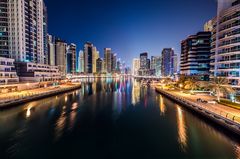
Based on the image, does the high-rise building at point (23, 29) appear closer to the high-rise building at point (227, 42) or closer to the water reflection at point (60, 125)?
the water reflection at point (60, 125)

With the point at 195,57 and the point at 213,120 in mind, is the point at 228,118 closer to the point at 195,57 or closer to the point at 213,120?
the point at 213,120

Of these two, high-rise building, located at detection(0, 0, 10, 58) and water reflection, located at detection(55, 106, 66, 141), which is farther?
high-rise building, located at detection(0, 0, 10, 58)

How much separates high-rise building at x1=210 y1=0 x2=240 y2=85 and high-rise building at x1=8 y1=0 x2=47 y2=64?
119373 millimetres

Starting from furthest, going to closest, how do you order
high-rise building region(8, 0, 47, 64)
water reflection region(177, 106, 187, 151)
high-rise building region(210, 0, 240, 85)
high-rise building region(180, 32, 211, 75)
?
high-rise building region(180, 32, 211, 75) → high-rise building region(8, 0, 47, 64) → high-rise building region(210, 0, 240, 85) → water reflection region(177, 106, 187, 151)

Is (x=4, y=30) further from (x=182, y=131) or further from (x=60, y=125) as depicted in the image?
(x=182, y=131)

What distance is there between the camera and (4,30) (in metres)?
109

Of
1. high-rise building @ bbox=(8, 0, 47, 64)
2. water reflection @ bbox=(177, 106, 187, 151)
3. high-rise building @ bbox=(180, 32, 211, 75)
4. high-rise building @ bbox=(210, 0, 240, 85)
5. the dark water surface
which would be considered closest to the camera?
the dark water surface

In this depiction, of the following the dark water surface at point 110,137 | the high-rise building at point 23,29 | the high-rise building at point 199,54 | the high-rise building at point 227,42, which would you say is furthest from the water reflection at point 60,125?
the high-rise building at point 199,54

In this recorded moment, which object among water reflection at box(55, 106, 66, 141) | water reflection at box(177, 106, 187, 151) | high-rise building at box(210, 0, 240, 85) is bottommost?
water reflection at box(177, 106, 187, 151)

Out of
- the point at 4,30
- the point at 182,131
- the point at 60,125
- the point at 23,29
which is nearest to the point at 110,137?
the point at 60,125

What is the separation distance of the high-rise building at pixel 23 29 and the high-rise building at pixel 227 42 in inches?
4700

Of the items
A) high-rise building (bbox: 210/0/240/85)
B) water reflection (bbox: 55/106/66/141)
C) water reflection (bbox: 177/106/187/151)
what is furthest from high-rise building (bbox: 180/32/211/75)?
water reflection (bbox: 55/106/66/141)

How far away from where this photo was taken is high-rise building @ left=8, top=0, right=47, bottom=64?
109m

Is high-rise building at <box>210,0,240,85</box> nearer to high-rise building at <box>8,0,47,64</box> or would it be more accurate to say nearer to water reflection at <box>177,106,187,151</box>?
water reflection at <box>177,106,187,151</box>
